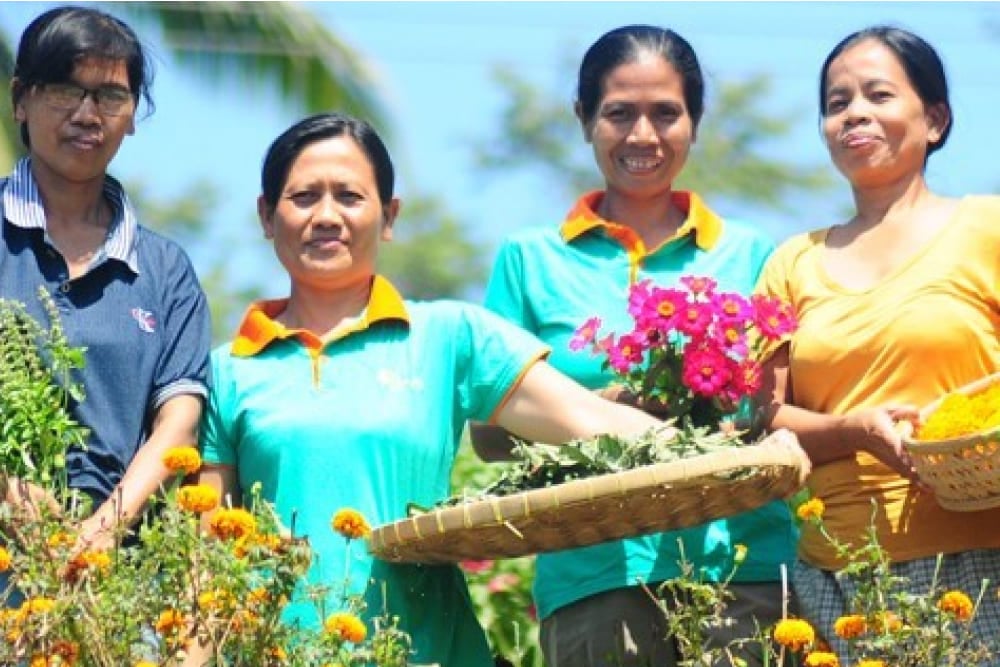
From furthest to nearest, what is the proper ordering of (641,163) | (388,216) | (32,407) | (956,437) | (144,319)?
(641,163) < (388,216) < (144,319) < (956,437) < (32,407)

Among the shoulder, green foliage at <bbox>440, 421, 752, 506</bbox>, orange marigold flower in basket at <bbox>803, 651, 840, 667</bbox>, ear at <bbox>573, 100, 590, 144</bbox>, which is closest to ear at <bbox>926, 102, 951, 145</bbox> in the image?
ear at <bbox>573, 100, 590, 144</bbox>

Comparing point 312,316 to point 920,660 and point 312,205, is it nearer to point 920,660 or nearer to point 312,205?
point 312,205

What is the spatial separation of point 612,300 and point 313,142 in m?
0.81

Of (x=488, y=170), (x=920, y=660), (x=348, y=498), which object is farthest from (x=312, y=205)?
(x=488, y=170)

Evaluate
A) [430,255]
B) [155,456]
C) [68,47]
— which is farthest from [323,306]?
[430,255]

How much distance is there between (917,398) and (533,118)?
26.6 meters

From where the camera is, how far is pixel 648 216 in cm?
611

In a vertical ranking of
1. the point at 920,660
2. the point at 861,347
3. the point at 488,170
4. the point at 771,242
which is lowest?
the point at 920,660

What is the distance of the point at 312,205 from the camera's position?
5.79 meters

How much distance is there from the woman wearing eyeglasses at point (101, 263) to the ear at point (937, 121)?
5.79 ft

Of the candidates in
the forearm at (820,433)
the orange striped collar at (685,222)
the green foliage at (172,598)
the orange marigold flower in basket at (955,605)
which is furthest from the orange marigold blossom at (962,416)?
the green foliage at (172,598)

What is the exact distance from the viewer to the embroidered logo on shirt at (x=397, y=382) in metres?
5.60

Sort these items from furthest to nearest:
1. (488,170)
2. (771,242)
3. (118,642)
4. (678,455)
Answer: (488,170) < (771,242) < (678,455) < (118,642)

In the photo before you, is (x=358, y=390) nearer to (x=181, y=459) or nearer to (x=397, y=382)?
(x=397, y=382)
